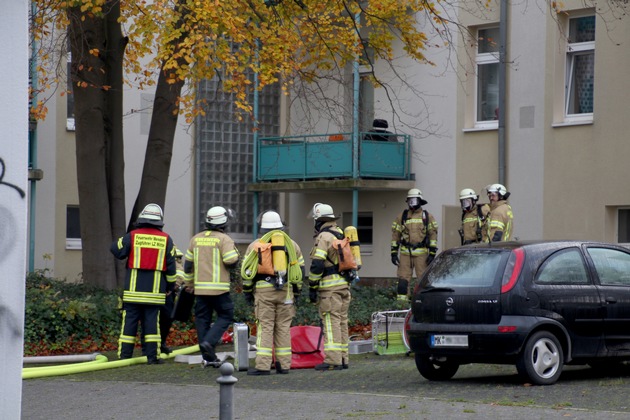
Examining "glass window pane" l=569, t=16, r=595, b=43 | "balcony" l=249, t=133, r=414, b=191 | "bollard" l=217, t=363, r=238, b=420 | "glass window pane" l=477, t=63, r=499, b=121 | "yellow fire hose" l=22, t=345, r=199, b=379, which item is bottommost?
"yellow fire hose" l=22, t=345, r=199, b=379

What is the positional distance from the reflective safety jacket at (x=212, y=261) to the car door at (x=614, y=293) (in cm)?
413

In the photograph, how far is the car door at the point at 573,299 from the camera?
40.5ft

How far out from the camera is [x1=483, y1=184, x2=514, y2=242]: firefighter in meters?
17.7

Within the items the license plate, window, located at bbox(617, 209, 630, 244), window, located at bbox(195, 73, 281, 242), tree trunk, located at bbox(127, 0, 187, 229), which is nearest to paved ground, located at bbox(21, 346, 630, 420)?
the license plate

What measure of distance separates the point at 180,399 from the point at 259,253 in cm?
272

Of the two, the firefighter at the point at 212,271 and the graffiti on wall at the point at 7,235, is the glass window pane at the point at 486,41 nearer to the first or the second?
the firefighter at the point at 212,271

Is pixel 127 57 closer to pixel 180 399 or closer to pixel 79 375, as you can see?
pixel 79 375

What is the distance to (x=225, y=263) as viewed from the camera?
14.5m

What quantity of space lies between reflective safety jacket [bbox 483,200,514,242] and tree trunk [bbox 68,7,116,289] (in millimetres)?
6259

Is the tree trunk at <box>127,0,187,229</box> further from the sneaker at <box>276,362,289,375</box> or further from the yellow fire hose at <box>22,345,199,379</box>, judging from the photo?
the sneaker at <box>276,362,289,375</box>

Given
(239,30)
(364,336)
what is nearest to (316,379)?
(364,336)

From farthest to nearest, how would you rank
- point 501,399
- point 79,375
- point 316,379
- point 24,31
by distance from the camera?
1. point 79,375
2. point 316,379
3. point 501,399
4. point 24,31

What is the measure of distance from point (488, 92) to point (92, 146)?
32.1 ft

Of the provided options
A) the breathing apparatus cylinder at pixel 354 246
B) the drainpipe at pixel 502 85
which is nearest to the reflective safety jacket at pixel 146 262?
the breathing apparatus cylinder at pixel 354 246
